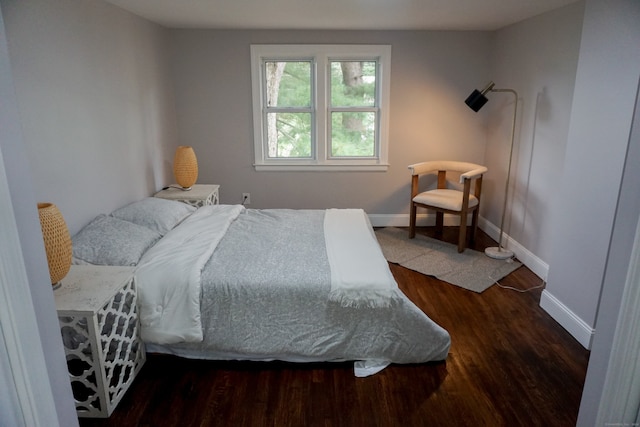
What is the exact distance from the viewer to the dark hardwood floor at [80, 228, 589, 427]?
74.2 inches

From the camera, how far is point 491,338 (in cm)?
252

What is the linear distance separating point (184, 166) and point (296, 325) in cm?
213

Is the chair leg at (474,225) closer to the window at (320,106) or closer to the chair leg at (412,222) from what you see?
the chair leg at (412,222)

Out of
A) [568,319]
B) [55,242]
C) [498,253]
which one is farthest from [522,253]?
[55,242]

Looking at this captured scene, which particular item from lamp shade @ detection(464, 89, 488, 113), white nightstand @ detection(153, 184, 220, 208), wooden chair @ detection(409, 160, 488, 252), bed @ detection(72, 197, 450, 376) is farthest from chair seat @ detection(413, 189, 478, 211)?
white nightstand @ detection(153, 184, 220, 208)

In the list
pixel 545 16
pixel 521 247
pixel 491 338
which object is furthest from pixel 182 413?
pixel 545 16

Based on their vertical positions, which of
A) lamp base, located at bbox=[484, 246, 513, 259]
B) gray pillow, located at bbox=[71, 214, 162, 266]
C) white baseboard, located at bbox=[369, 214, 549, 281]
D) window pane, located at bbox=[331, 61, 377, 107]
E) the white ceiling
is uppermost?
the white ceiling

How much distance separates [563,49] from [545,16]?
1.36 ft

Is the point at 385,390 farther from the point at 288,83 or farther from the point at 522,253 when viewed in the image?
the point at 288,83

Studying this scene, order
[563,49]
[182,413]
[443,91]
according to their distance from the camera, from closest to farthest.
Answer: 1. [182,413]
2. [563,49]
3. [443,91]

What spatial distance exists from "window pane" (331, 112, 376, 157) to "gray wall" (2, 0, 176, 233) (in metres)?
1.77

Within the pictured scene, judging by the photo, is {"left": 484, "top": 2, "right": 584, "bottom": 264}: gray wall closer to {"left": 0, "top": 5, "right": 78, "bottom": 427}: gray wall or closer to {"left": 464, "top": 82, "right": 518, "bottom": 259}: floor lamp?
{"left": 464, "top": 82, "right": 518, "bottom": 259}: floor lamp

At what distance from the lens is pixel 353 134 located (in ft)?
14.9

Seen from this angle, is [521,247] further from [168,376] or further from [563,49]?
[168,376]
